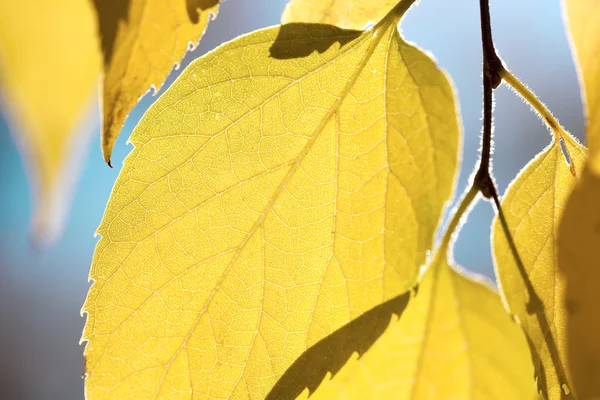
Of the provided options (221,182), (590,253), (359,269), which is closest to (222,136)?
(221,182)

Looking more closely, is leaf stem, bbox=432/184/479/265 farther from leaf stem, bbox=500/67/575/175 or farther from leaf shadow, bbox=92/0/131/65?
leaf shadow, bbox=92/0/131/65

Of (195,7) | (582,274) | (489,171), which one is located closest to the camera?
(582,274)

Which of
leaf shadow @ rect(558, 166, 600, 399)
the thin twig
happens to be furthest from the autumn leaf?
the thin twig

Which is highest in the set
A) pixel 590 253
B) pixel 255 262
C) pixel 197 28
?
pixel 197 28

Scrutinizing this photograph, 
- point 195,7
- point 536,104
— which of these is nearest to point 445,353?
point 536,104

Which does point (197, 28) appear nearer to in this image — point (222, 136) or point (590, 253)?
point (222, 136)

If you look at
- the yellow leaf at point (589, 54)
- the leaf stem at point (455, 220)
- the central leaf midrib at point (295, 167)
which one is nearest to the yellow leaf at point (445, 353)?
the leaf stem at point (455, 220)

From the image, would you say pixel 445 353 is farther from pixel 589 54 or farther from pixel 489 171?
pixel 589 54
